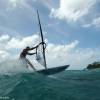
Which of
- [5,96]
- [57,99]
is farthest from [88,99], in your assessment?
[5,96]

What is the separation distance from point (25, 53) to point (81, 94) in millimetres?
17301

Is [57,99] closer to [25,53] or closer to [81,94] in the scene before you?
[81,94]

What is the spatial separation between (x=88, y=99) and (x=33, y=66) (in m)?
18.6

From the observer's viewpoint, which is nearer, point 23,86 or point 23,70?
point 23,86

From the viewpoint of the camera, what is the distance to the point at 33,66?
3478 centimetres

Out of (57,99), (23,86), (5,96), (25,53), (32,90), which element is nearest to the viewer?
(57,99)

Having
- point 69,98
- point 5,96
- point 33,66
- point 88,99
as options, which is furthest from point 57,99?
point 33,66

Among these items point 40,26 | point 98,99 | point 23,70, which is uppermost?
point 40,26

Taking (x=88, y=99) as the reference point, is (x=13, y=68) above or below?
above

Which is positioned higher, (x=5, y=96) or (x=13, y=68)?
(x=13, y=68)

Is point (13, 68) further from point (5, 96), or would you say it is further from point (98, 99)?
point (98, 99)

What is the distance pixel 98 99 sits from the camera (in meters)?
17.0

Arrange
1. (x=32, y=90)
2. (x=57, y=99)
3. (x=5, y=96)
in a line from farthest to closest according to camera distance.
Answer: (x=32, y=90), (x=5, y=96), (x=57, y=99)

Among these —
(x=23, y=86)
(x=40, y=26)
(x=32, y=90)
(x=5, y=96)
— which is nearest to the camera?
(x=5, y=96)
